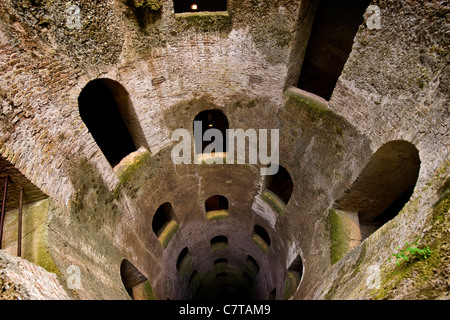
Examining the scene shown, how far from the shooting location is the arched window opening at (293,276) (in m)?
7.69

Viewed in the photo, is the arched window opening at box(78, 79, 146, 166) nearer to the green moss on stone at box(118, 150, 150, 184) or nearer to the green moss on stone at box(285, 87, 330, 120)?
the green moss on stone at box(118, 150, 150, 184)

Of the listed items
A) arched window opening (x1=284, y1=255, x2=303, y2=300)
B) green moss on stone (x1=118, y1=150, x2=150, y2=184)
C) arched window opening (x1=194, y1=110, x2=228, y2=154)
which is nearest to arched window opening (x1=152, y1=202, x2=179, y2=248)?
arched window opening (x1=194, y1=110, x2=228, y2=154)

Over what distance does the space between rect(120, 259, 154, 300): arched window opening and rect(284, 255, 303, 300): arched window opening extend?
12.6 ft

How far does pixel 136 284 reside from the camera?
7.42m

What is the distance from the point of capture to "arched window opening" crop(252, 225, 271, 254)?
10.1 m

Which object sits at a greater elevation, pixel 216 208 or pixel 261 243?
pixel 216 208

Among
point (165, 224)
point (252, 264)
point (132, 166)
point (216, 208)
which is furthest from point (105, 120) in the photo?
point (252, 264)

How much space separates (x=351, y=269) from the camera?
4051 mm

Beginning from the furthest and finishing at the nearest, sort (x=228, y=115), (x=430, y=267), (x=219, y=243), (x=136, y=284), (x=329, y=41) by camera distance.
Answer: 1. (x=219, y=243)
2. (x=329, y=41)
3. (x=136, y=284)
4. (x=228, y=115)
5. (x=430, y=267)

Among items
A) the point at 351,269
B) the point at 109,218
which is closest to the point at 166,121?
the point at 109,218

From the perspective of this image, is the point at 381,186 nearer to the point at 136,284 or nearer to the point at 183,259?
the point at 136,284

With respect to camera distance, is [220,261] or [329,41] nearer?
[329,41]

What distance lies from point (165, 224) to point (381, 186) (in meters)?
6.35

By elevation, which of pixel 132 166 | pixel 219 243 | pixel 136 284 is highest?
pixel 132 166
